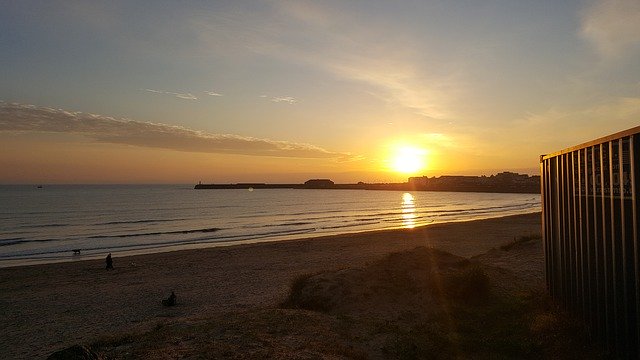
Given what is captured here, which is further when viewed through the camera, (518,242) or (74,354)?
(518,242)

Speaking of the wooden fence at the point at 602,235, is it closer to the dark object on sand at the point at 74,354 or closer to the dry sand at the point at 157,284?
the dry sand at the point at 157,284

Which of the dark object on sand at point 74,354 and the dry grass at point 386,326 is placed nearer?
the dark object on sand at point 74,354

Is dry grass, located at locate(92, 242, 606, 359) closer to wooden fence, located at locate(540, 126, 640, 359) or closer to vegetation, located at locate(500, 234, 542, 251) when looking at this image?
wooden fence, located at locate(540, 126, 640, 359)

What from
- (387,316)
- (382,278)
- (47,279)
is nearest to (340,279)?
(382,278)

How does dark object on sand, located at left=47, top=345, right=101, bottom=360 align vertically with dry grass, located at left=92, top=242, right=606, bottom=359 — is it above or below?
above

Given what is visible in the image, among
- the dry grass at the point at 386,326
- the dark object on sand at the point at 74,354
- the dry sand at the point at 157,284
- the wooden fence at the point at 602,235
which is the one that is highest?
the wooden fence at the point at 602,235

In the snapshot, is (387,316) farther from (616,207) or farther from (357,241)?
(357,241)

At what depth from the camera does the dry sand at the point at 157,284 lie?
553 inches

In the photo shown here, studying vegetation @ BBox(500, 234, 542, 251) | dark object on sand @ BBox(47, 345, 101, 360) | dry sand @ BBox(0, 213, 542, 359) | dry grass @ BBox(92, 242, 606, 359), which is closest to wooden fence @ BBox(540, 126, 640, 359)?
dry grass @ BBox(92, 242, 606, 359)

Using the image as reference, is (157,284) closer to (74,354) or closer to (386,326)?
(386,326)

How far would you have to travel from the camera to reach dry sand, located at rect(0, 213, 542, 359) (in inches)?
553

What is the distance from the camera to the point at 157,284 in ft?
67.6

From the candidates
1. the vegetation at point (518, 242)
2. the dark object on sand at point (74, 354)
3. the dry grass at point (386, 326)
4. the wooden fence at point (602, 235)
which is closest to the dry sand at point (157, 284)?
the vegetation at point (518, 242)

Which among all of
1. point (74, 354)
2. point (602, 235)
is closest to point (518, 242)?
point (602, 235)
